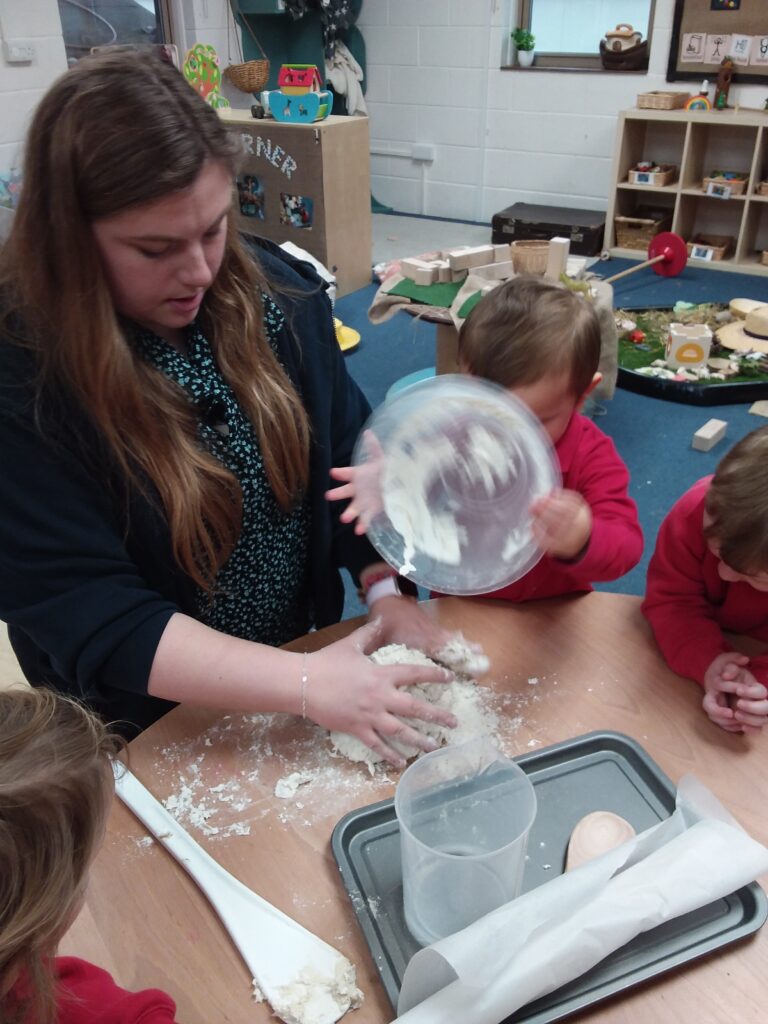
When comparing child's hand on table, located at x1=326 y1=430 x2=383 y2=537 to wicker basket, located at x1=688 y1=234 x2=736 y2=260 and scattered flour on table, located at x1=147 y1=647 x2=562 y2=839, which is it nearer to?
scattered flour on table, located at x1=147 y1=647 x2=562 y2=839

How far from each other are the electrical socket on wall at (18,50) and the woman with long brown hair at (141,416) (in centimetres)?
303

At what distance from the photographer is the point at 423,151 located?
16.6 ft

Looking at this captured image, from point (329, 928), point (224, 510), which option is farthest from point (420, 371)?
point (329, 928)

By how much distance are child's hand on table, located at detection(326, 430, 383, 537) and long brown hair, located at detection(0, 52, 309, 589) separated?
16cm

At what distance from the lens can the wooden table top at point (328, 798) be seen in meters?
0.65

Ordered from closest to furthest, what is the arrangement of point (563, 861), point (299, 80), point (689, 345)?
point (563, 861) < point (689, 345) < point (299, 80)

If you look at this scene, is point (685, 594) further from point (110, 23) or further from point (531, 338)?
point (110, 23)

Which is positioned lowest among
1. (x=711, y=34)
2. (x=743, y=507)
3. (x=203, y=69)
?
(x=743, y=507)

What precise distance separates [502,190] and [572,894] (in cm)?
488

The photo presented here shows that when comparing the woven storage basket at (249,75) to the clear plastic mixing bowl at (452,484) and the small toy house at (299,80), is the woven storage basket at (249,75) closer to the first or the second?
the small toy house at (299,80)

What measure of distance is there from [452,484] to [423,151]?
4.69m

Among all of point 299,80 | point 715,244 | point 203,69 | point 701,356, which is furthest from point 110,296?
point 715,244

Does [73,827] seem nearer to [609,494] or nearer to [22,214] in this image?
[22,214]

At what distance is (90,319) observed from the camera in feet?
2.69
